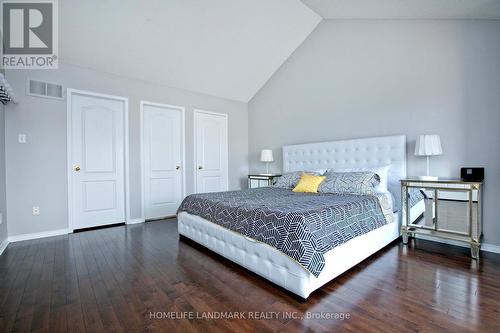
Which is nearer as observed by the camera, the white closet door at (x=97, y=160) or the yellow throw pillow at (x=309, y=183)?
the yellow throw pillow at (x=309, y=183)

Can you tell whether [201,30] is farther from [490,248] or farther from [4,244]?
[490,248]

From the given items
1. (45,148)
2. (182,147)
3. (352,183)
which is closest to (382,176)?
(352,183)

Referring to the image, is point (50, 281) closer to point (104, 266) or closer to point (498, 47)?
point (104, 266)

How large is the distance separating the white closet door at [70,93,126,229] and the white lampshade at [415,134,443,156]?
4.38 metres

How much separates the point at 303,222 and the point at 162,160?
3.45m

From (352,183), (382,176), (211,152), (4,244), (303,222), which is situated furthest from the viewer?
(211,152)

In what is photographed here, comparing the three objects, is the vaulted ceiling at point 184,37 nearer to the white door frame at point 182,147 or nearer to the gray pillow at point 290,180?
the white door frame at point 182,147

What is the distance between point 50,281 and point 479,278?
3.65 metres

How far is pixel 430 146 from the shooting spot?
108 inches

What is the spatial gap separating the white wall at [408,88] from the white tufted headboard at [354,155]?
0.16 metres

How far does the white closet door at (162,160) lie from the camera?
432 cm

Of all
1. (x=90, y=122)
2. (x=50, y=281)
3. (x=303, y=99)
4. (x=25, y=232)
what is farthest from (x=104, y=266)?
(x=303, y=99)

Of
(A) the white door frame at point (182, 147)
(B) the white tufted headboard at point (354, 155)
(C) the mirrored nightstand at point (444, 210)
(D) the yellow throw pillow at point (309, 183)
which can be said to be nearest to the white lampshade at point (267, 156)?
(B) the white tufted headboard at point (354, 155)

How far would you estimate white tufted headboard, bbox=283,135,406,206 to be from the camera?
3205 mm
